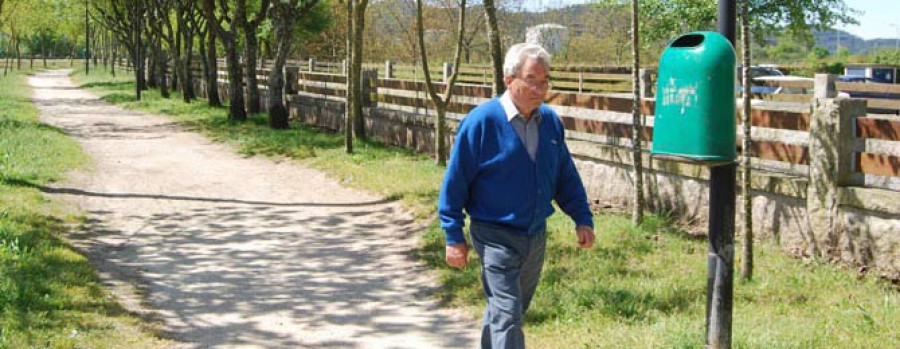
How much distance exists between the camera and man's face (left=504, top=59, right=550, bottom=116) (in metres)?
4.34

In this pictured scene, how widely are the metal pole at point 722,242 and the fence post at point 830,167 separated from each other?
3.08 meters

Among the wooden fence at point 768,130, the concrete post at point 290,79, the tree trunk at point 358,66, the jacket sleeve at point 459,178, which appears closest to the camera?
the jacket sleeve at point 459,178

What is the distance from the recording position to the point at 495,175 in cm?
446

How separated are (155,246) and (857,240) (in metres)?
6.23

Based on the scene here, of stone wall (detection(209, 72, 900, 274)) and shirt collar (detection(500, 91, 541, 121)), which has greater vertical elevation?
shirt collar (detection(500, 91, 541, 121))

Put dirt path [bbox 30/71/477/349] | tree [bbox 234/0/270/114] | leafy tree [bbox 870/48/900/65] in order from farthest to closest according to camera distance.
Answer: leafy tree [bbox 870/48/900/65] → tree [bbox 234/0/270/114] → dirt path [bbox 30/71/477/349]

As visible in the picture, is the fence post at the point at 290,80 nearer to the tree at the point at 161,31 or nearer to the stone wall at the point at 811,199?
the tree at the point at 161,31

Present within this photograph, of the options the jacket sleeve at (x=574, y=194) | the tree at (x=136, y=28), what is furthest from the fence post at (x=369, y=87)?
the tree at (x=136, y=28)

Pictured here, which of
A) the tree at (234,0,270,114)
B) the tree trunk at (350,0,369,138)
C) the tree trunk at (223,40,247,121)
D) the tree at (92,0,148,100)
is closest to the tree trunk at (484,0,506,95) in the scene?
the tree trunk at (350,0,369,138)

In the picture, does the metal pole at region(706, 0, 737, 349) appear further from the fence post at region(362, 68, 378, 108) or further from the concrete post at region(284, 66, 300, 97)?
the concrete post at region(284, 66, 300, 97)

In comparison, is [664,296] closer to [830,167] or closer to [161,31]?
[830,167]

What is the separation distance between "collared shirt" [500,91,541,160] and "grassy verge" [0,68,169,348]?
3.00m

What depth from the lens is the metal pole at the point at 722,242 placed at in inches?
184

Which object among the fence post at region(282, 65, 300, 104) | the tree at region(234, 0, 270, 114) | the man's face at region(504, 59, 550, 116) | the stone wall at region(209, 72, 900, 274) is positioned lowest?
the stone wall at region(209, 72, 900, 274)
